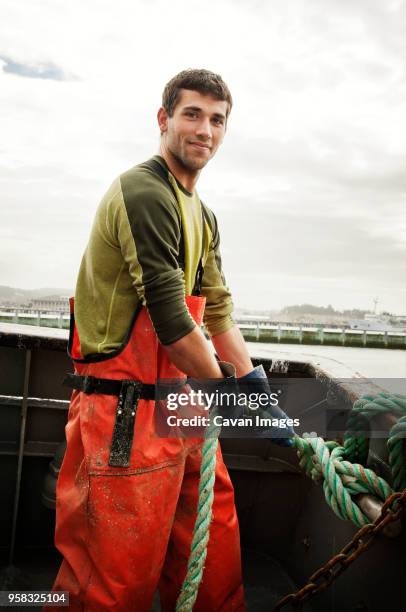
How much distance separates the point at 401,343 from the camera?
31.7 m

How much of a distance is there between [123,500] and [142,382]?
15.5 inches

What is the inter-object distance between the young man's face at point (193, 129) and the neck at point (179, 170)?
1 centimetres

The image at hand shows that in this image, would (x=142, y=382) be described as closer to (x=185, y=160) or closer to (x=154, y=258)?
(x=154, y=258)

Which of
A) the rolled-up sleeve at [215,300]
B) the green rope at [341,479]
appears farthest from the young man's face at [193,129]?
the green rope at [341,479]

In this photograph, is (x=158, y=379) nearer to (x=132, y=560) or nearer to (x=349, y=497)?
(x=132, y=560)

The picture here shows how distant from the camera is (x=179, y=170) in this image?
1832mm

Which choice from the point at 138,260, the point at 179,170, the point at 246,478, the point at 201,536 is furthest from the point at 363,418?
the point at 246,478

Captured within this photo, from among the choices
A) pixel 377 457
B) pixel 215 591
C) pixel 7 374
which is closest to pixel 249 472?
pixel 215 591

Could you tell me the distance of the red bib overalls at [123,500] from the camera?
153cm

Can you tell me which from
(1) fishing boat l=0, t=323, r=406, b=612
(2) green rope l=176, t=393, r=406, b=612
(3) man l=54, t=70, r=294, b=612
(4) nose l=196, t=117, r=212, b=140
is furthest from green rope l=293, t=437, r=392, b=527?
(4) nose l=196, t=117, r=212, b=140

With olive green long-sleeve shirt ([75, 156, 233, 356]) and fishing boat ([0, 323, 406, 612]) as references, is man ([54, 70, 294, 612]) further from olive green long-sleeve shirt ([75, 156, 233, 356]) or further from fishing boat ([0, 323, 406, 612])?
fishing boat ([0, 323, 406, 612])

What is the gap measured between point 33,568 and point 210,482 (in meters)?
1.90

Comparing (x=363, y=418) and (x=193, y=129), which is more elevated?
(x=193, y=129)

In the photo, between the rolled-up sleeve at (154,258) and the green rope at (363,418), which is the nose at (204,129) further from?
the green rope at (363,418)
